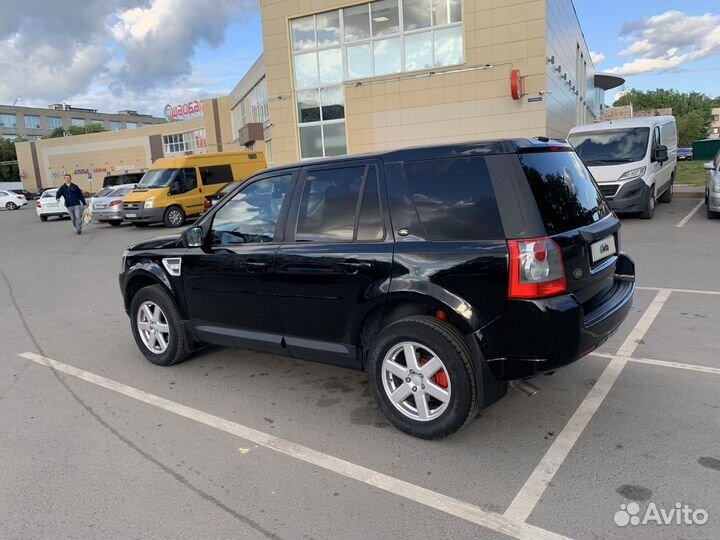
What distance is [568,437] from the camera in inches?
135

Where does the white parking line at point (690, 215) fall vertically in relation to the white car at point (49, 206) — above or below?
below

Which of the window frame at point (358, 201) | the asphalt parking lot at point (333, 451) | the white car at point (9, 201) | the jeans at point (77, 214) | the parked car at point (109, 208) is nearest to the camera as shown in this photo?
the asphalt parking lot at point (333, 451)

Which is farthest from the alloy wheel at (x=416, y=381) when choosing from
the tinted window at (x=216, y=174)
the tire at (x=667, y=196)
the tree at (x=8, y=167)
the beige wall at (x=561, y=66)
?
the tree at (x=8, y=167)

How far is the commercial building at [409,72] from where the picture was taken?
19781 millimetres

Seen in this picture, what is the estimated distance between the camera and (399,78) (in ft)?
70.5

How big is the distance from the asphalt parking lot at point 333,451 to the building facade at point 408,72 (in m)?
16.2

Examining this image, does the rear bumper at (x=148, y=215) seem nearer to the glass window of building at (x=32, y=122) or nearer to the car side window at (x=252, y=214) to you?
the car side window at (x=252, y=214)

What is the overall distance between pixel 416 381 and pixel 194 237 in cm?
226

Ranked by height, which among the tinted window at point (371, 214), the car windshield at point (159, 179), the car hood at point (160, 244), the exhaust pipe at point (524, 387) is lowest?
the exhaust pipe at point (524, 387)

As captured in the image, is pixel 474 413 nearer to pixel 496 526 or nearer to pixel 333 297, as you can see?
pixel 496 526

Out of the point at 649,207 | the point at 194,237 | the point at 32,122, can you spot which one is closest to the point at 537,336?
the point at 194,237

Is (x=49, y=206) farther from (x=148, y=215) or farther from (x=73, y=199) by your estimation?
(x=148, y=215)

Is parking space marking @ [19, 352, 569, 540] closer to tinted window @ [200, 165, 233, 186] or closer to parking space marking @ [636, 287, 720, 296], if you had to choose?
parking space marking @ [636, 287, 720, 296]

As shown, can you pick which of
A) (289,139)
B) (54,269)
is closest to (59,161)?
(289,139)
